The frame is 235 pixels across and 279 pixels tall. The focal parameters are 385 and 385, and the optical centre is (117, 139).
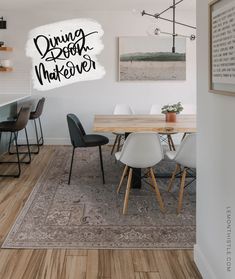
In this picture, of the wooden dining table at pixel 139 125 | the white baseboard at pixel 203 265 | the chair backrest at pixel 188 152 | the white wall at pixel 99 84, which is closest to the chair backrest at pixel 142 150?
the chair backrest at pixel 188 152

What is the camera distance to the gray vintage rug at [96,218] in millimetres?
2889

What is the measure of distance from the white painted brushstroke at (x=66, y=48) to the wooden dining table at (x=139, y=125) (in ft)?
7.01

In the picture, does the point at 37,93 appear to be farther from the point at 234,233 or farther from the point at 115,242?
the point at 234,233

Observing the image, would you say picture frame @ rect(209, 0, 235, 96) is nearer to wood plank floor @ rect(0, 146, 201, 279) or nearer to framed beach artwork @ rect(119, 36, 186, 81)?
wood plank floor @ rect(0, 146, 201, 279)

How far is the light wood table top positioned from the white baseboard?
5.05 feet

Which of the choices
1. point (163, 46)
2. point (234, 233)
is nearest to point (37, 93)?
point (163, 46)

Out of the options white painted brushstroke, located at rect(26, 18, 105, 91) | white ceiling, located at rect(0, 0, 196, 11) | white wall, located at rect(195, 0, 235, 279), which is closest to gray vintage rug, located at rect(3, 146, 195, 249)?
white wall, located at rect(195, 0, 235, 279)

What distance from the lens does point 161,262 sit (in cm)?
257

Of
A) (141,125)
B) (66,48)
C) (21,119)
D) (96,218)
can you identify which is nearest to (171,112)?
(141,125)

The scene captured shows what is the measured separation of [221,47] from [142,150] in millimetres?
1622

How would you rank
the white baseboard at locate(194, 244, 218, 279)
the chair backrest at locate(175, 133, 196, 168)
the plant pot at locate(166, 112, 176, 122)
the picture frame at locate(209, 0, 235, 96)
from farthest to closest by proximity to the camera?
the plant pot at locate(166, 112, 176, 122)
the chair backrest at locate(175, 133, 196, 168)
the white baseboard at locate(194, 244, 218, 279)
the picture frame at locate(209, 0, 235, 96)

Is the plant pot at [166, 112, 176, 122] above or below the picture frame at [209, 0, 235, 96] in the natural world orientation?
below

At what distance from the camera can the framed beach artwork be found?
658 cm

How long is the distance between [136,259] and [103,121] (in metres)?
2.05
